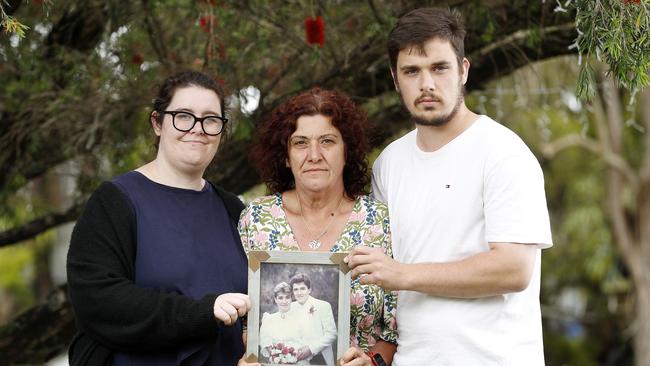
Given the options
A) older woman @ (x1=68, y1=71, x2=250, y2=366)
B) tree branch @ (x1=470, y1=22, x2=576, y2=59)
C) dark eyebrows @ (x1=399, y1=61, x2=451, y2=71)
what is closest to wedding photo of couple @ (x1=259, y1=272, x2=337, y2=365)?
older woman @ (x1=68, y1=71, x2=250, y2=366)

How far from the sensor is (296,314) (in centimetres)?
362

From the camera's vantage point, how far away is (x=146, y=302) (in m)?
3.61

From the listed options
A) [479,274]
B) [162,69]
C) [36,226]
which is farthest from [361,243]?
[36,226]

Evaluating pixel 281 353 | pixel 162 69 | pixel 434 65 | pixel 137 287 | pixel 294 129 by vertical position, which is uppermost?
pixel 162 69

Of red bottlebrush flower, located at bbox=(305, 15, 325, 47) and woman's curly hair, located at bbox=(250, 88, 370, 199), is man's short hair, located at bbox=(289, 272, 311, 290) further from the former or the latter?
red bottlebrush flower, located at bbox=(305, 15, 325, 47)

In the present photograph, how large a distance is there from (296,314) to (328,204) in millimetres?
617

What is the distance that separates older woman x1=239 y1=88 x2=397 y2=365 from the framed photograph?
29 centimetres

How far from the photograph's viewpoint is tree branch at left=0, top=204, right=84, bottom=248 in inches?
259

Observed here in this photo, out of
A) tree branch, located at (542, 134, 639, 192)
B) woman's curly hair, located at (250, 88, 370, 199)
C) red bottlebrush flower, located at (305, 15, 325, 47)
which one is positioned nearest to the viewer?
woman's curly hair, located at (250, 88, 370, 199)

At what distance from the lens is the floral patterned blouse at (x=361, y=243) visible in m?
3.90

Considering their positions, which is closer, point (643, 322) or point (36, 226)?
point (36, 226)

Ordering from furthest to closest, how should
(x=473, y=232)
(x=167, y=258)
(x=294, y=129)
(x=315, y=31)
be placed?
1. (x=315, y=31)
2. (x=294, y=129)
3. (x=167, y=258)
4. (x=473, y=232)

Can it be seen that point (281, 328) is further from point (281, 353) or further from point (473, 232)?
point (473, 232)

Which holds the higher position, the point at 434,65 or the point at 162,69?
A: the point at 162,69
